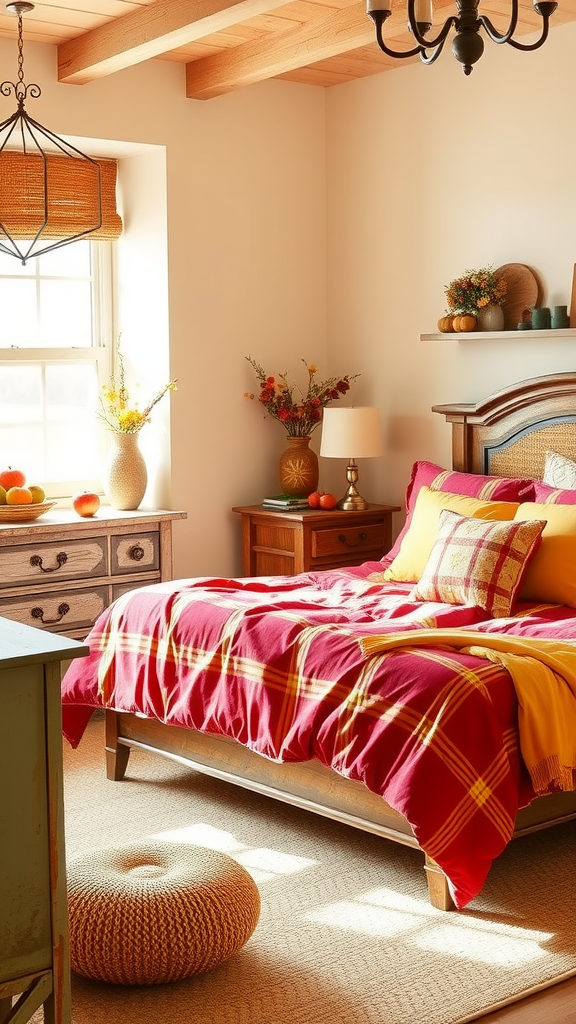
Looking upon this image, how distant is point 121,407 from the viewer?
5.25 metres

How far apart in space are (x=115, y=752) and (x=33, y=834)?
1984 millimetres

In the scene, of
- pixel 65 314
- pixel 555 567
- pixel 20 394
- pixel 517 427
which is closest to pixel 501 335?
pixel 517 427

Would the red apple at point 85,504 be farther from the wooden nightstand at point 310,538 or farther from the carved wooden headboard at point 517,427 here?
the carved wooden headboard at point 517,427

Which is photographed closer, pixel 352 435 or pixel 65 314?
pixel 352 435

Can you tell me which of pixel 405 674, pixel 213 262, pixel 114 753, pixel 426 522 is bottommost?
pixel 114 753

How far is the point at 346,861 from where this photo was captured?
3.51m

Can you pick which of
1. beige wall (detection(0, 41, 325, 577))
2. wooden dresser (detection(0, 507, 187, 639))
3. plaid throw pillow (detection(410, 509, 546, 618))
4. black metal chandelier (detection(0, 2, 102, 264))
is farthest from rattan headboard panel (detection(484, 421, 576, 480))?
black metal chandelier (detection(0, 2, 102, 264))

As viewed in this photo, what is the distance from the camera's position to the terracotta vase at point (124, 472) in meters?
5.17

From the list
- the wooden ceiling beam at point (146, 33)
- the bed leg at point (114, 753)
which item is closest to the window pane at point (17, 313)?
the wooden ceiling beam at point (146, 33)

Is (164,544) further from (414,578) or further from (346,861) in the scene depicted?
(346,861)

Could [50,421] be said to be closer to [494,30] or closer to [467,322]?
[467,322]

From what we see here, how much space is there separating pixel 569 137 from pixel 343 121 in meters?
1.34

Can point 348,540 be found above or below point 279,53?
below

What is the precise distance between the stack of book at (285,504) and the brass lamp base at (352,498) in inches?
6.3
